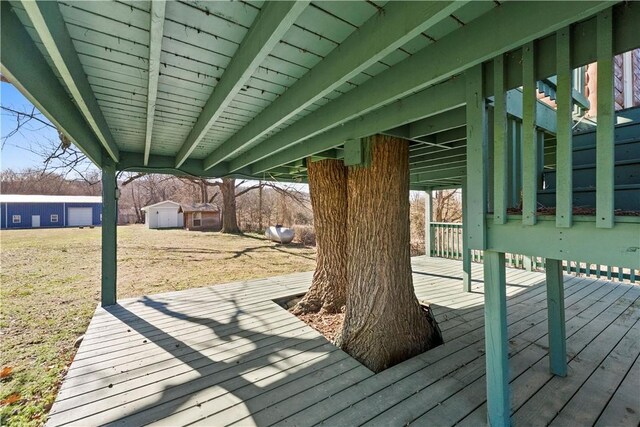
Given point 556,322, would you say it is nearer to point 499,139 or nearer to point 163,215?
point 499,139

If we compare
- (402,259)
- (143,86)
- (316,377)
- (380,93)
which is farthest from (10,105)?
(402,259)

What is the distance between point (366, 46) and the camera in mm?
1295

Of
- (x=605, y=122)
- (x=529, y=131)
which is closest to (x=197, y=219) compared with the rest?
(x=529, y=131)

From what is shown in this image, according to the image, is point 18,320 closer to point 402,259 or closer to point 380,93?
point 402,259

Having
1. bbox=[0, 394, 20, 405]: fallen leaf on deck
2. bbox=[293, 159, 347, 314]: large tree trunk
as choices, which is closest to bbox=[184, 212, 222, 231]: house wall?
bbox=[293, 159, 347, 314]: large tree trunk

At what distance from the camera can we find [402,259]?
2764 millimetres

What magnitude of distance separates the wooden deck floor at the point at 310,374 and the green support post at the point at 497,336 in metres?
0.26

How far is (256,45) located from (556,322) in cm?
300

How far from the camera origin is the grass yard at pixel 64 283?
2.45 m

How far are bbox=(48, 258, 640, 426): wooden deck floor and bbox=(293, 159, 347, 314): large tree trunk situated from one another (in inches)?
25.8

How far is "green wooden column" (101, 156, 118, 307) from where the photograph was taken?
3.88 metres

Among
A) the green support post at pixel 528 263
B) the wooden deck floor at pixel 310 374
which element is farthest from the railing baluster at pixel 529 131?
the green support post at pixel 528 263

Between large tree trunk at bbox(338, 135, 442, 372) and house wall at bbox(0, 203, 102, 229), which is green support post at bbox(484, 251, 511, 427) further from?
house wall at bbox(0, 203, 102, 229)

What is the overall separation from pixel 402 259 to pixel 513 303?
240cm
